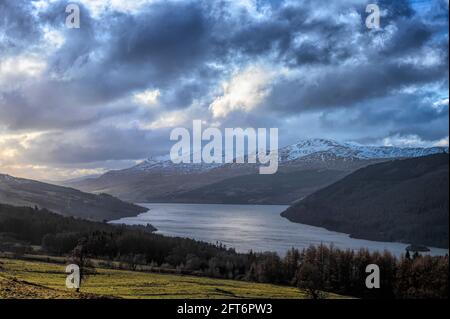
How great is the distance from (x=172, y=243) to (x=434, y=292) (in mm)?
81235

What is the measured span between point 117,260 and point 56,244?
30529 mm

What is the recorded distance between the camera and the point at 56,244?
15100 centimetres

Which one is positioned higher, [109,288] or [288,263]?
[109,288]

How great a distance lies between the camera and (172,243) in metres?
151

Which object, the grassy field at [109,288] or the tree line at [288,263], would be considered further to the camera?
the tree line at [288,263]

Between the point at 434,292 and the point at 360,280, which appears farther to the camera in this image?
the point at 360,280

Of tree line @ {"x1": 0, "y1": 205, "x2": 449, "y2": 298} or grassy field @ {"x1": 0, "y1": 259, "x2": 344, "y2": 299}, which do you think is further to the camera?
tree line @ {"x1": 0, "y1": 205, "x2": 449, "y2": 298}

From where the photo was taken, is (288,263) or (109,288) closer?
(109,288)
